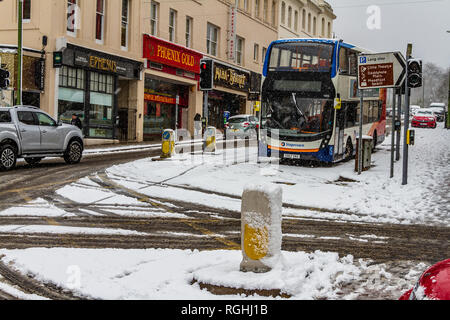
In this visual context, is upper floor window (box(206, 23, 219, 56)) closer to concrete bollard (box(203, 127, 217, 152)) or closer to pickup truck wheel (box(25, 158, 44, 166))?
concrete bollard (box(203, 127, 217, 152))

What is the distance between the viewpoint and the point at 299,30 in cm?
5038

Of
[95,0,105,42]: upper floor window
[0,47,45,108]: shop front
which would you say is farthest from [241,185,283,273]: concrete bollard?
[95,0,105,42]: upper floor window

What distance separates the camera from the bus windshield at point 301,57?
16.7 meters

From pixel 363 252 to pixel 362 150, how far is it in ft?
31.9

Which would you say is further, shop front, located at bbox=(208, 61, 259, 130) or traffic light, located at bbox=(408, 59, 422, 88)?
shop front, located at bbox=(208, 61, 259, 130)

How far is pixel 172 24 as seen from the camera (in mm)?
31672

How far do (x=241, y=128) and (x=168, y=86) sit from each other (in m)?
5.54

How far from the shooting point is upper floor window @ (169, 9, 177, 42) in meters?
31.4

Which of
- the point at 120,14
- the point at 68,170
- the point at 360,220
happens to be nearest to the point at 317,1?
the point at 120,14

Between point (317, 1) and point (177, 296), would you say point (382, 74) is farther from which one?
point (317, 1)

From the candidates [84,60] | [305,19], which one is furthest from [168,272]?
[305,19]

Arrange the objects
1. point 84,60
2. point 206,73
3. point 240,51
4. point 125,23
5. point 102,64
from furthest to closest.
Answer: point 240,51
point 125,23
point 102,64
point 84,60
point 206,73

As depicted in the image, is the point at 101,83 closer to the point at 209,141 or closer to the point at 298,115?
the point at 209,141
